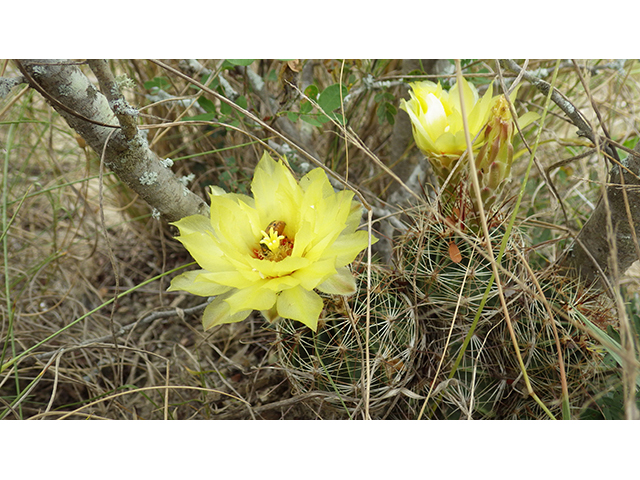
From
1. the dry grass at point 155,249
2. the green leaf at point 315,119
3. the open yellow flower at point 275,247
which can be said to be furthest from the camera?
the dry grass at point 155,249

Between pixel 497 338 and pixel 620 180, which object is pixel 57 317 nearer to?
pixel 497 338

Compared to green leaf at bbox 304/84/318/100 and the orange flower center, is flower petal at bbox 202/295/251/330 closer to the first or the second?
the orange flower center

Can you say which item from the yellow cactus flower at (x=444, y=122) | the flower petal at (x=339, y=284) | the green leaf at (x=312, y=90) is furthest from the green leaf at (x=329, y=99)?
the flower petal at (x=339, y=284)

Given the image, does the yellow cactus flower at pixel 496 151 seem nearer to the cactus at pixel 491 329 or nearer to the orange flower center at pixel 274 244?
the cactus at pixel 491 329

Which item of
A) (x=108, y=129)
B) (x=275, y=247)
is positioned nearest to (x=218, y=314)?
(x=275, y=247)

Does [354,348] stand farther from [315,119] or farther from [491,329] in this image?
[315,119]

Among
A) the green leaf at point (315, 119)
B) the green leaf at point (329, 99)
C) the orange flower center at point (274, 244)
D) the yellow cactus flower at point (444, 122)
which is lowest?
the orange flower center at point (274, 244)

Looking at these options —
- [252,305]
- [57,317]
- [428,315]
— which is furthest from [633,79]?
[57,317]
